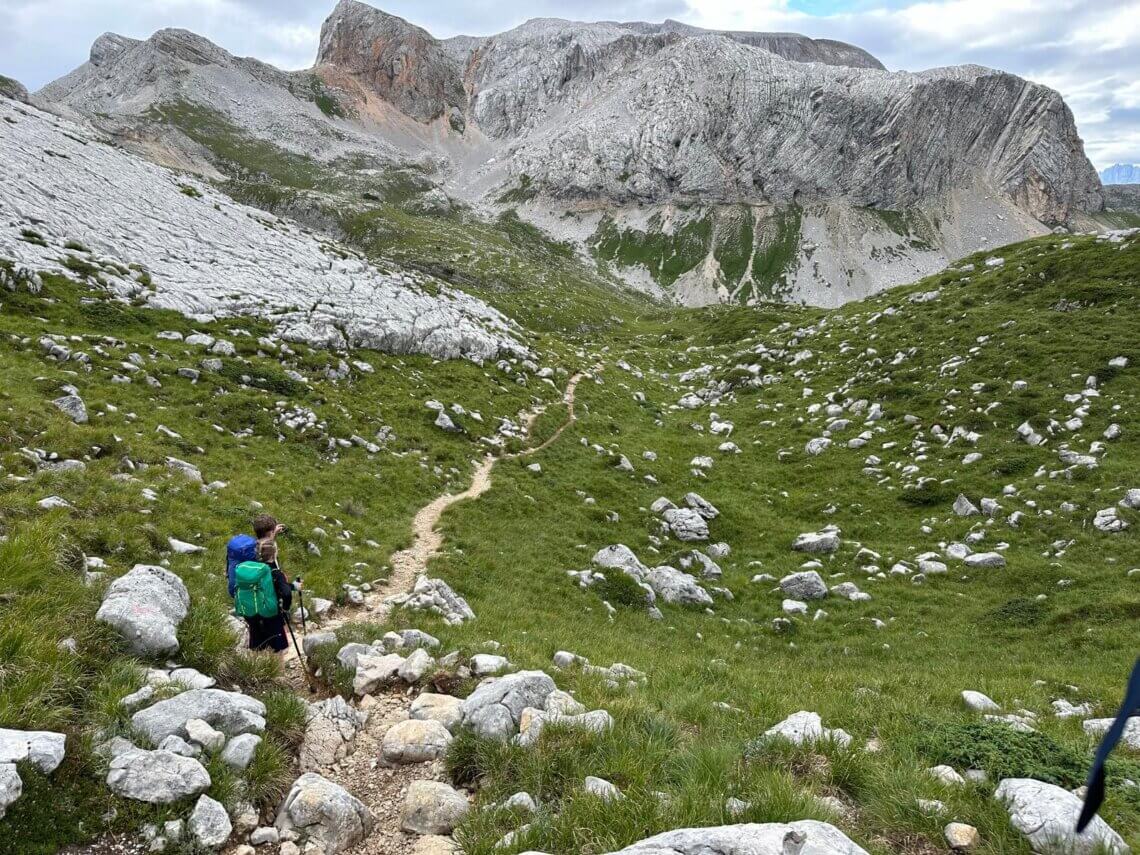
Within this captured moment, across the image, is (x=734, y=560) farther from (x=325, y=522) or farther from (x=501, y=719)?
(x=501, y=719)

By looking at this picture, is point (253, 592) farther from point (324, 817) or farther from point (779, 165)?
point (779, 165)

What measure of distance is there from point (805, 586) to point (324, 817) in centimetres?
1829

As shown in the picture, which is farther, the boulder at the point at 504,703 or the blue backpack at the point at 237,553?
the blue backpack at the point at 237,553

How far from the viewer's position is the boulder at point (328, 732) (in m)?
7.56

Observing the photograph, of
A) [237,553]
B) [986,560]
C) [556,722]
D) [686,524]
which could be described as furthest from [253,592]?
[986,560]

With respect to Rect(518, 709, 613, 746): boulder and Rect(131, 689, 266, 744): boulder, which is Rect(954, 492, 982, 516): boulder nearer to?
Rect(518, 709, 613, 746): boulder

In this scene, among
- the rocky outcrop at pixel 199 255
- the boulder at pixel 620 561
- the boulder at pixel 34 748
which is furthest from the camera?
the rocky outcrop at pixel 199 255

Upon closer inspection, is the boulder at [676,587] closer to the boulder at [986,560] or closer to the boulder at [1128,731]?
the boulder at [986,560]

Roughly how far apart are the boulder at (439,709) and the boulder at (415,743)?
270 mm

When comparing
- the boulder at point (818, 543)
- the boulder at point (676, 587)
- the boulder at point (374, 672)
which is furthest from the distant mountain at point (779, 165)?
the boulder at point (374, 672)

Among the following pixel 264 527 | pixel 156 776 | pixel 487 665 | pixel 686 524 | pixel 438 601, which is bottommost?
pixel 438 601

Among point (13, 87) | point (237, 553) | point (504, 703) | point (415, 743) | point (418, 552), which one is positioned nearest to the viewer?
point (415, 743)

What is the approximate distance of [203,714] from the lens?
6945mm

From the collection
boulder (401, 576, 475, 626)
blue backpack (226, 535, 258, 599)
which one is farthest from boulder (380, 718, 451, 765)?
boulder (401, 576, 475, 626)
